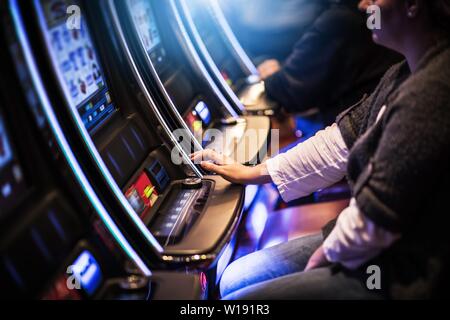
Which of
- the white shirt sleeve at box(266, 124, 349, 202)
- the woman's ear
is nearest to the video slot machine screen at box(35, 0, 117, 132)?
the white shirt sleeve at box(266, 124, 349, 202)

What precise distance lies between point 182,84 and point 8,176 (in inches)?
50.1

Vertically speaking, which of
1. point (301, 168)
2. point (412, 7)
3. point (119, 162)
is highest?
point (412, 7)

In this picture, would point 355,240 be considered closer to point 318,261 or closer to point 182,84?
point 318,261

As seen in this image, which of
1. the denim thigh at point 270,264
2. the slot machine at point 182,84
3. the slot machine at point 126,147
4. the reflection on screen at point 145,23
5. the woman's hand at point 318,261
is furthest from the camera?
the reflection on screen at point 145,23

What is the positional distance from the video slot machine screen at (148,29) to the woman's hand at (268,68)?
93cm

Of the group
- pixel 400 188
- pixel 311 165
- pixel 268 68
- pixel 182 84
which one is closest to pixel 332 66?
pixel 268 68

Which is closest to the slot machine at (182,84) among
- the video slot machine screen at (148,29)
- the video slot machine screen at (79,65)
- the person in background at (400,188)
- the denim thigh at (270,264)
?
the video slot machine screen at (148,29)

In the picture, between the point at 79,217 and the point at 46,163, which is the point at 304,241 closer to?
the point at 79,217

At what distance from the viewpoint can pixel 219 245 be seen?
143 centimetres

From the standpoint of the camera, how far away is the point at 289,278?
1415 mm

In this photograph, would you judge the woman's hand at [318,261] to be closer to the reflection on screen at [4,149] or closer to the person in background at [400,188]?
the person in background at [400,188]

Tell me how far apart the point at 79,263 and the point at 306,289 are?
630 mm

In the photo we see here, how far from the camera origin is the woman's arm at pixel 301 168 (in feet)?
5.56

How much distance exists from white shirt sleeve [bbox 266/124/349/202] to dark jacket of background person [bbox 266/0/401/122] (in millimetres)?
788
